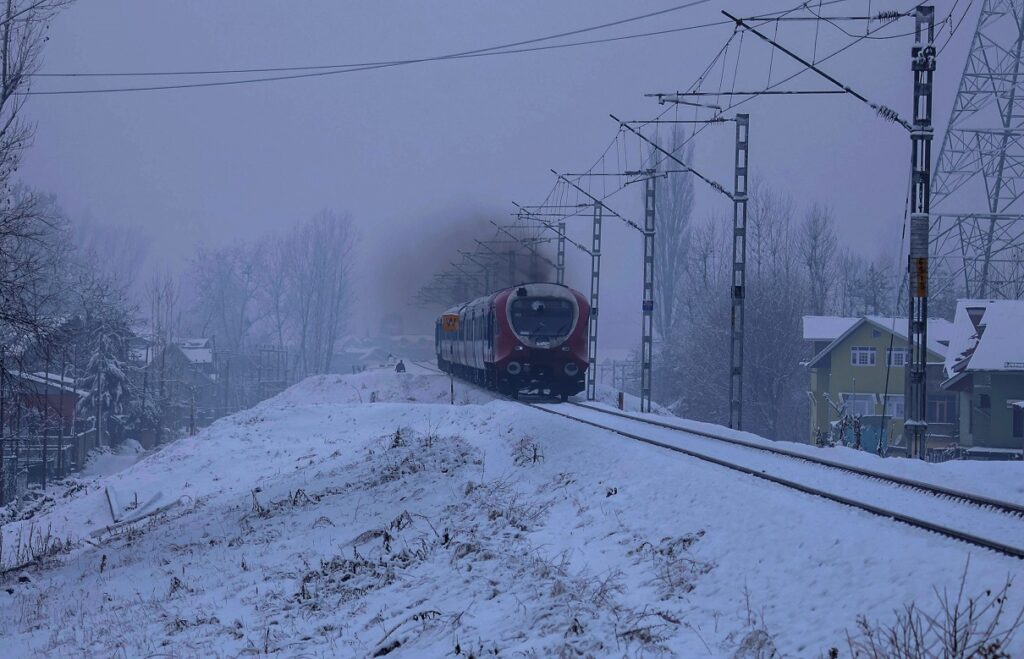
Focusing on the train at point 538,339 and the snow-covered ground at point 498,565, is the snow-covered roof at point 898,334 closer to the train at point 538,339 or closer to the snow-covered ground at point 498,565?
the train at point 538,339

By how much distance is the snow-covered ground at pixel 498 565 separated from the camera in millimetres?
6816

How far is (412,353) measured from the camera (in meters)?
128

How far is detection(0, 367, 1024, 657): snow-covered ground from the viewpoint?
22.4ft

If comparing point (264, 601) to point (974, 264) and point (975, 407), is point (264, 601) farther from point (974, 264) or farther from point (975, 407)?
point (974, 264)

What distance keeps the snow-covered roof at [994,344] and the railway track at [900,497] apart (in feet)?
98.1

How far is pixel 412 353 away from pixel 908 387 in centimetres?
11437

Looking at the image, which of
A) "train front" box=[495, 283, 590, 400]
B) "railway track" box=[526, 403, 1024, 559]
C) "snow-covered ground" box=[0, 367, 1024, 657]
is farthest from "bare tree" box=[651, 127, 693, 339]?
"railway track" box=[526, 403, 1024, 559]

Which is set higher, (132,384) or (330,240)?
(330,240)

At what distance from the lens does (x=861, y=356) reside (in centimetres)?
5325

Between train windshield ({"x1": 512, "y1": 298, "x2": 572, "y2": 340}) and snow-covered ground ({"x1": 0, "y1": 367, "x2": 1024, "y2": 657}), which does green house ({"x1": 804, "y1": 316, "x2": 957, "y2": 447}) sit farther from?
snow-covered ground ({"x1": 0, "y1": 367, "x2": 1024, "y2": 657})

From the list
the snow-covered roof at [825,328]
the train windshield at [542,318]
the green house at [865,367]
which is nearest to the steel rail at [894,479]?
the train windshield at [542,318]

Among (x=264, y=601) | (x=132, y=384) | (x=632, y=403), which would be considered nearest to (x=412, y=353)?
A: (x=132, y=384)

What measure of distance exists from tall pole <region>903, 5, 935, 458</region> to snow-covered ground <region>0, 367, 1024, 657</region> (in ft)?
10.4

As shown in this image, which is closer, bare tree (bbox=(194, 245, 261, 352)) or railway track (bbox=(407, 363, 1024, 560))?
railway track (bbox=(407, 363, 1024, 560))
